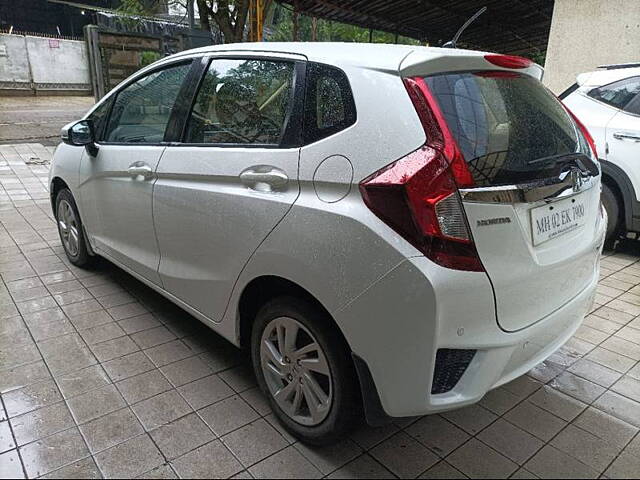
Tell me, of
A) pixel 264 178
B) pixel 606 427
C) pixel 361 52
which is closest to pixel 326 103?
pixel 361 52

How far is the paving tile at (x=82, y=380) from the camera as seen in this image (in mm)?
2500

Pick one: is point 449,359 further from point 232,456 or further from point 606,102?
point 606,102

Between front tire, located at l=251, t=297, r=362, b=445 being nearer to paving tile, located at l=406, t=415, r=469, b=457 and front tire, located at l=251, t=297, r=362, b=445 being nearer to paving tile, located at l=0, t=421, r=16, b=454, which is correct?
paving tile, located at l=406, t=415, r=469, b=457

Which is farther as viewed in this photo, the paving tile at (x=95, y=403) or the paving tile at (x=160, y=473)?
the paving tile at (x=95, y=403)

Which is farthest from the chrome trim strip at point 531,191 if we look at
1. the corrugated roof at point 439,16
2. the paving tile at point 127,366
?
the corrugated roof at point 439,16

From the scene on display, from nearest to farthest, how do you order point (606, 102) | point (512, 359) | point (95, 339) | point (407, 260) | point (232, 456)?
point (407, 260) → point (512, 359) → point (232, 456) → point (95, 339) → point (606, 102)

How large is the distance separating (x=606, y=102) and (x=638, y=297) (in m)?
2.06

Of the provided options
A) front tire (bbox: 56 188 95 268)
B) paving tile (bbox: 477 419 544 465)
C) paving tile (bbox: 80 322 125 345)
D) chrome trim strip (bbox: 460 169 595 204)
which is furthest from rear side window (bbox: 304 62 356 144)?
front tire (bbox: 56 188 95 268)

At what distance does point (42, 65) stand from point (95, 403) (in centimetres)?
2197

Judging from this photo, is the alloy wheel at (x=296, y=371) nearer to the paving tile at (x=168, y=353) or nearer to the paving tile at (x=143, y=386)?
the paving tile at (x=143, y=386)

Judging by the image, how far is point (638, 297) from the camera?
3.85 meters

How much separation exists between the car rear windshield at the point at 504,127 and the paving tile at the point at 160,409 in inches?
67.7

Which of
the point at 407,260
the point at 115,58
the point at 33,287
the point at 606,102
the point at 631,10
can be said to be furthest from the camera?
the point at 115,58

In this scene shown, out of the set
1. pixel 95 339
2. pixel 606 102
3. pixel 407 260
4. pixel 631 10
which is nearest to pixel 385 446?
pixel 407 260
